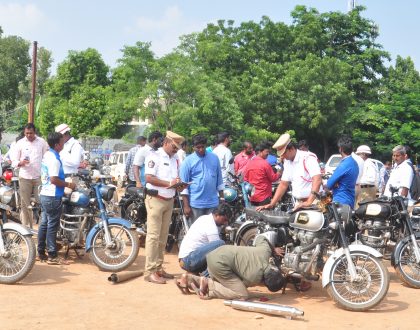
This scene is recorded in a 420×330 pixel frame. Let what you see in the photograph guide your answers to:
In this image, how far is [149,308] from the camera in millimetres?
5973

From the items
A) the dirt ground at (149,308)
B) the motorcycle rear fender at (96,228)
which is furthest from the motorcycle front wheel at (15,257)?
the motorcycle rear fender at (96,228)

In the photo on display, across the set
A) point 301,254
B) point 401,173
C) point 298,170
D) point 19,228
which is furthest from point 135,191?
point 401,173

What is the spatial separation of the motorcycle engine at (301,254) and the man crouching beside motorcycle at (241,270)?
0.66 feet

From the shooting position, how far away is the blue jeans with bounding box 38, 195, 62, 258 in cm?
765

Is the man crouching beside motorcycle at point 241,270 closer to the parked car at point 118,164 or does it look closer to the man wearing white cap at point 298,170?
the man wearing white cap at point 298,170

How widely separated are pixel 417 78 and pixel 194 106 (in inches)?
687

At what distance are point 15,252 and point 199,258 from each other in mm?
2234

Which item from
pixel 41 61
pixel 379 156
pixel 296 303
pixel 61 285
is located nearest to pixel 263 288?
pixel 296 303

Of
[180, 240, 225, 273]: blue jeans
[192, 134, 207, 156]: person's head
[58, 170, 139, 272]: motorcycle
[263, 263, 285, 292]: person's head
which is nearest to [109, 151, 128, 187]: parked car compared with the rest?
[58, 170, 139, 272]: motorcycle

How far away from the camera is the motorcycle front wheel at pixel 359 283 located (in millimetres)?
5961

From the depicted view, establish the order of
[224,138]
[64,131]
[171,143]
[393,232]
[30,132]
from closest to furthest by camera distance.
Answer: [171,143] < [393,232] < [64,131] < [30,132] < [224,138]

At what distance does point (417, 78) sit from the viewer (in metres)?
37.7

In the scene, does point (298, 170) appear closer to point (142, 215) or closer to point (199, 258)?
point (199, 258)

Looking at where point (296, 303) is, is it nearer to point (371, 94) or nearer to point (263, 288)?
point (263, 288)
